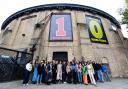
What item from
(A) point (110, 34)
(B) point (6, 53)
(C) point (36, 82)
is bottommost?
(C) point (36, 82)

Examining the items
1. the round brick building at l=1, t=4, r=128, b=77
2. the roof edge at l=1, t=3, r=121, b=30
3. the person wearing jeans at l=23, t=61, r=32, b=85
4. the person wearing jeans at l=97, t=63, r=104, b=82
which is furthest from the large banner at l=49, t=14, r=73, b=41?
the person wearing jeans at l=23, t=61, r=32, b=85

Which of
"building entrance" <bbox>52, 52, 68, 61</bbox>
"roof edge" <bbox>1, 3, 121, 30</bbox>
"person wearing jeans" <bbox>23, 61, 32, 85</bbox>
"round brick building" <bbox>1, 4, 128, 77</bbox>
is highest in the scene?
"roof edge" <bbox>1, 3, 121, 30</bbox>

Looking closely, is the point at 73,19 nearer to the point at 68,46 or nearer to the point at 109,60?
the point at 68,46

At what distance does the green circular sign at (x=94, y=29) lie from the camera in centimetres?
2051


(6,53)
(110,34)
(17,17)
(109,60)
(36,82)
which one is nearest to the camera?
(36,82)

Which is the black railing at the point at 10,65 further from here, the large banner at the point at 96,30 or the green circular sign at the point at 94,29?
the green circular sign at the point at 94,29

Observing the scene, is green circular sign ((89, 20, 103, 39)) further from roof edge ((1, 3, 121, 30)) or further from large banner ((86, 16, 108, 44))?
roof edge ((1, 3, 121, 30))

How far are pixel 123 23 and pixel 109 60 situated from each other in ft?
15.6

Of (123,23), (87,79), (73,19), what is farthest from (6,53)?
(123,23)

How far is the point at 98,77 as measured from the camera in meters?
14.0

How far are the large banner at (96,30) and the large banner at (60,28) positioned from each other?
2.67 meters

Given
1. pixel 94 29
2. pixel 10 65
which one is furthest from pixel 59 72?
pixel 94 29

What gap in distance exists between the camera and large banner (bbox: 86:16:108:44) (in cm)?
2020

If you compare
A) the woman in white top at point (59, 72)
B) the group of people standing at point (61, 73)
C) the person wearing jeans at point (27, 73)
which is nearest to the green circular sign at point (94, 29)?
the group of people standing at point (61, 73)
